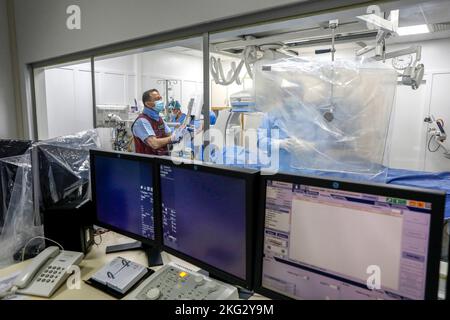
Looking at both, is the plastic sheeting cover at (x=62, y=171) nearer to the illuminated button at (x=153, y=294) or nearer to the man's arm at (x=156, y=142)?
the illuminated button at (x=153, y=294)

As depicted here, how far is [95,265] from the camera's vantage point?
1315 millimetres

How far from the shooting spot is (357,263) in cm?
79

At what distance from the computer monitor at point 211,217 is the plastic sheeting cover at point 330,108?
104cm

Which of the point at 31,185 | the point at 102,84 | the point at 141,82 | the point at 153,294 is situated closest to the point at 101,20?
the point at 31,185

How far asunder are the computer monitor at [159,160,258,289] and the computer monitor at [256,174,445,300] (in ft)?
0.17

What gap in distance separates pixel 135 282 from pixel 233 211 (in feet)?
1.56

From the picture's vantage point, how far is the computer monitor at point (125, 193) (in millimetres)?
1214

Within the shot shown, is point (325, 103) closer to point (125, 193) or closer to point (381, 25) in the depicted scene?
point (381, 25)

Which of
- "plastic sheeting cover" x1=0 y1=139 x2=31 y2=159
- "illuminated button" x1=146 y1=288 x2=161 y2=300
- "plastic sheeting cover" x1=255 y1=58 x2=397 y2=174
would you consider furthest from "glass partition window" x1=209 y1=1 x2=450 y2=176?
"illuminated button" x1=146 y1=288 x2=161 y2=300

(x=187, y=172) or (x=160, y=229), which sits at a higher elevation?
(x=187, y=172)

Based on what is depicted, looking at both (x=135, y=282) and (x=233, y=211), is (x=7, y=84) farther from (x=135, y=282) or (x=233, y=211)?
(x=233, y=211)

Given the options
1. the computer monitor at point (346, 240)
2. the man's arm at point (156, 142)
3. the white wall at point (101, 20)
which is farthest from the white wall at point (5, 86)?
the computer monitor at point (346, 240)
